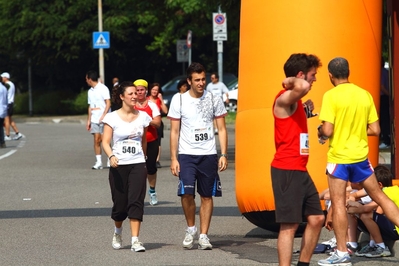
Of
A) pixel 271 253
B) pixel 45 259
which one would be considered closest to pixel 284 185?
pixel 271 253

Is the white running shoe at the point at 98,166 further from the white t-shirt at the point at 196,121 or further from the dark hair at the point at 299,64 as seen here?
the dark hair at the point at 299,64

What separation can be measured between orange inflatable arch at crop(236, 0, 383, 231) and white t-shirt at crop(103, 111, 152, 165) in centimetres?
99

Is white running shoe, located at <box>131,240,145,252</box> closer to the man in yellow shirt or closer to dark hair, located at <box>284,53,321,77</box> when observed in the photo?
the man in yellow shirt

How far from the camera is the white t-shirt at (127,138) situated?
9.94 m

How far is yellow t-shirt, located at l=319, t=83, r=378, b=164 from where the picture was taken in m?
8.38

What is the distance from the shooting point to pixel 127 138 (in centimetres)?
999

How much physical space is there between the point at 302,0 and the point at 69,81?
42259mm

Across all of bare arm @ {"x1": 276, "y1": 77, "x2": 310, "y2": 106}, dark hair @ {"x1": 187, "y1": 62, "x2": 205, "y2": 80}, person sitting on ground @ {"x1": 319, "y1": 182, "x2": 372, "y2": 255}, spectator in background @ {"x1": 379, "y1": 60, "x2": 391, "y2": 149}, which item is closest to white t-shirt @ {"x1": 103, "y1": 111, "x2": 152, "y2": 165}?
dark hair @ {"x1": 187, "y1": 62, "x2": 205, "y2": 80}

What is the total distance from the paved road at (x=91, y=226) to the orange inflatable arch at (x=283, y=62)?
645 millimetres

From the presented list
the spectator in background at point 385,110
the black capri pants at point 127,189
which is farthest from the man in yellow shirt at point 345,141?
the spectator in background at point 385,110

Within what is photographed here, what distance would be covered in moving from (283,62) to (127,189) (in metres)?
1.88

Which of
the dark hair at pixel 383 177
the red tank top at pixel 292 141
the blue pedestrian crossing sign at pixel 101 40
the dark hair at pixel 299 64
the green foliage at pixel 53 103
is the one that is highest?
the blue pedestrian crossing sign at pixel 101 40

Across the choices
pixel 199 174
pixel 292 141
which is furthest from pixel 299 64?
pixel 199 174

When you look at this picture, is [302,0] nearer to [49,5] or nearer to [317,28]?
[317,28]
